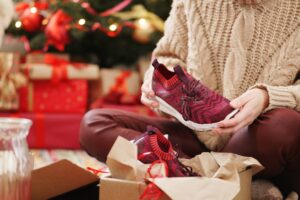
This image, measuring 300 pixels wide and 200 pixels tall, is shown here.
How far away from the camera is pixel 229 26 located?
136 cm

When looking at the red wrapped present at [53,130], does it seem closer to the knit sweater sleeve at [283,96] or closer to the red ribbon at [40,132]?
the red ribbon at [40,132]

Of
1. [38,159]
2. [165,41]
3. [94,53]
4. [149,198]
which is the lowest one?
[38,159]

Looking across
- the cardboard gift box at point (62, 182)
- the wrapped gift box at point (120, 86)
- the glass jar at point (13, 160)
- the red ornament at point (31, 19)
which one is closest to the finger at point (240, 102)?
the cardboard gift box at point (62, 182)

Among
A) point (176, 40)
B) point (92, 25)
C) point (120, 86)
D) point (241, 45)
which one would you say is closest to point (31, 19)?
point (92, 25)

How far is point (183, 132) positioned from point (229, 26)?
0.87 ft

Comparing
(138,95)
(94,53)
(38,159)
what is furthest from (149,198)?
(94,53)

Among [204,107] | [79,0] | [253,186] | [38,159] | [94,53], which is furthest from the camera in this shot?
[94,53]

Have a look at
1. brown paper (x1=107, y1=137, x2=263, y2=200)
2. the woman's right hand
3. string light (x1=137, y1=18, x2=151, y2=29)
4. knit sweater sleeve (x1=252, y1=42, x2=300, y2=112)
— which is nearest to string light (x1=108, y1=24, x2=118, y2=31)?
string light (x1=137, y1=18, x2=151, y2=29)

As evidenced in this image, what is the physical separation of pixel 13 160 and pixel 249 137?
49 cm

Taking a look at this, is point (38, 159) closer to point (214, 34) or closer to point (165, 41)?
point (165, 41)

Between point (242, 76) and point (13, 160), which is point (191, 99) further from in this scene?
point (13, 160)

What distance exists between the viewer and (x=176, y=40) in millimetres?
1446

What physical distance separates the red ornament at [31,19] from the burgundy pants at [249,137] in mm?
1077

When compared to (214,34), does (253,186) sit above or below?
below
